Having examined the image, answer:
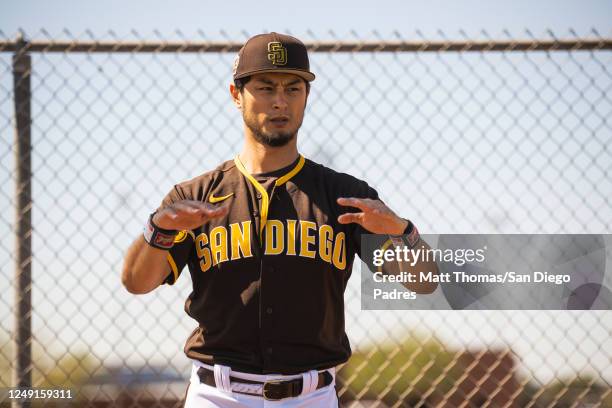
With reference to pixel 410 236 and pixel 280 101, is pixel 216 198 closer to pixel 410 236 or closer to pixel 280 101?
pixel 280 101

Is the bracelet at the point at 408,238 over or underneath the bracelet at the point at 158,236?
underneath

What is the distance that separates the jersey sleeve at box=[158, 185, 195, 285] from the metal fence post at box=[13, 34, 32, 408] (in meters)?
1.10

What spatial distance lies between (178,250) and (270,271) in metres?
0.37

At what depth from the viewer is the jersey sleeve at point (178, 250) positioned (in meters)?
2.65

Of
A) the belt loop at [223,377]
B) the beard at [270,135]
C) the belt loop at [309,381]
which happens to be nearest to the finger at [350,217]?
the beard at [270,135]

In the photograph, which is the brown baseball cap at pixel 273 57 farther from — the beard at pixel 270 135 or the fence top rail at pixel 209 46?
the fence top rail at pixel 209 46

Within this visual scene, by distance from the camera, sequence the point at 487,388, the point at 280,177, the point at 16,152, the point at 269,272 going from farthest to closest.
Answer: the point at 487,388 → the point at 16,152 → the point at 280,177 → the point at 269,272

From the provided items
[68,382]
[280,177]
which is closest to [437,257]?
[280,177]

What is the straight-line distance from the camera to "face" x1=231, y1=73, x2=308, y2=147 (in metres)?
2.69

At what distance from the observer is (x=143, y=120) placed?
3.60 meters

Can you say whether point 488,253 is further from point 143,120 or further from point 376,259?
point 143,120

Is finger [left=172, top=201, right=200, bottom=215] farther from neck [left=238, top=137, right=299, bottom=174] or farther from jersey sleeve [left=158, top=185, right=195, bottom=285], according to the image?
neck [left=238, top=137, right=299, bottom=174]

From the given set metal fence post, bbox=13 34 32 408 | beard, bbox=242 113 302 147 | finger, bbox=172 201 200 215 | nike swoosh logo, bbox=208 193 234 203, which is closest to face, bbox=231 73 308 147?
beard, bbox=242 113 302 147

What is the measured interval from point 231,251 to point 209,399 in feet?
1.78
